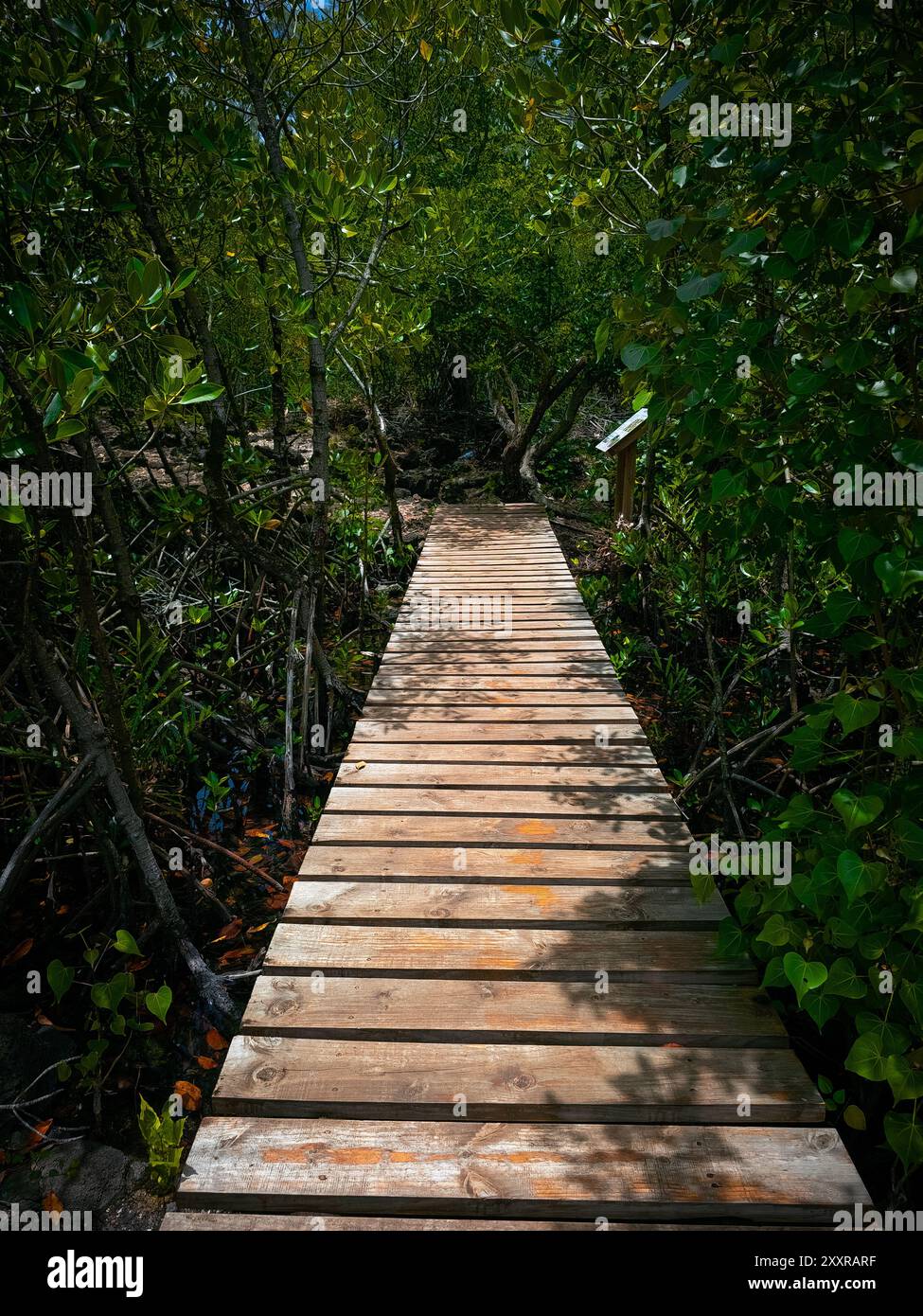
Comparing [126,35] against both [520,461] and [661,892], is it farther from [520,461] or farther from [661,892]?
[520,461]

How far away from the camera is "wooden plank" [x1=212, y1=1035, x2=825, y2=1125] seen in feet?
5.62

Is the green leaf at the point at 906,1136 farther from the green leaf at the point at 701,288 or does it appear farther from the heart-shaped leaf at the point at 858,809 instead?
the green leaf at the point at 701,288

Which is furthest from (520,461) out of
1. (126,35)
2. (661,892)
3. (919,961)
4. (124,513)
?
(919,961)

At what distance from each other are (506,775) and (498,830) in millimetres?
427

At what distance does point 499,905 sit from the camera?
7.80 ft

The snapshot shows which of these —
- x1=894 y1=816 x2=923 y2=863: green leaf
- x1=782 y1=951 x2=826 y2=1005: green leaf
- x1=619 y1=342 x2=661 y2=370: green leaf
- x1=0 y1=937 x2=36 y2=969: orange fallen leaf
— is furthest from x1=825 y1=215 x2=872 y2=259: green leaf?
x1=0 y1=937 x2=36 y2=969: orange fallen leaf

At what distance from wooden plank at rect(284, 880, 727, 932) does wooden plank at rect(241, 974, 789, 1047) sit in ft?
0.80

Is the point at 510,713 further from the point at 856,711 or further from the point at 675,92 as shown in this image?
the point at 675,92

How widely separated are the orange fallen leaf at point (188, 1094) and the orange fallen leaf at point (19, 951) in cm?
101

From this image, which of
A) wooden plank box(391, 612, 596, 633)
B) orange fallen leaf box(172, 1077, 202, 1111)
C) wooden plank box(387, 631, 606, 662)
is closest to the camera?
orange fallen leaf box(172, 1077, 202, 1111)

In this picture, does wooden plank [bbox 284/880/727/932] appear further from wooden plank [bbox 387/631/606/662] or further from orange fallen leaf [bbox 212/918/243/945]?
wooden plank [bbox 387/631/606/662]

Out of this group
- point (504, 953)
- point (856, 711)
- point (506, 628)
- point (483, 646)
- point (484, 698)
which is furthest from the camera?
point (506, 628)

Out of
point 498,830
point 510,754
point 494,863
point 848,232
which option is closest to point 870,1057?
point 494,863

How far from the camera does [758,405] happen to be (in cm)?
242
